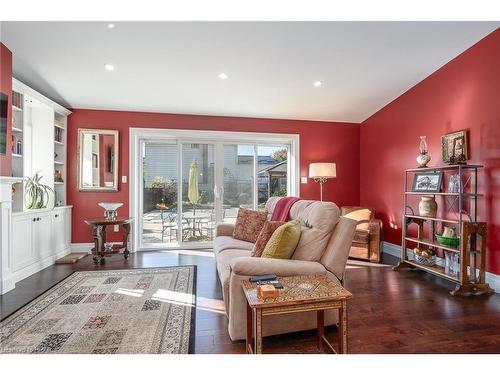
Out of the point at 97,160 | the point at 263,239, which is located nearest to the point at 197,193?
the point at 97,160

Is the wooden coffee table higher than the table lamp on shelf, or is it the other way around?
the table lamp on shelf

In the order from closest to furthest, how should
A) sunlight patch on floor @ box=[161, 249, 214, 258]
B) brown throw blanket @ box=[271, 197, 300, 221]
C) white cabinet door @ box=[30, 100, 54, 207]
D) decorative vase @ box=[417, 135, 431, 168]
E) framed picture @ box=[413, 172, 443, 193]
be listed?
brown throw blanket @ box=[271, 197, 300, 221] → framed picture @ box=[413, 172, 443, 193] → decorative vase @ box=[417, 135, 431, 168] → white cabinet door @ box=[30, 100, 54, 207] → sunlight patch on floor @ box=[161, 249, 214, 258]

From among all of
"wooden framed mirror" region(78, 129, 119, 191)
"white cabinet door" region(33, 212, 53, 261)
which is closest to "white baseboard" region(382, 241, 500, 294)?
"wooden framed mirror" region(78, 129, 119, 191)

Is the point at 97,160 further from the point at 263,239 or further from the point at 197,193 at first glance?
the point at 263,239

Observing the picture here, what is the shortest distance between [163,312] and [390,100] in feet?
14.8

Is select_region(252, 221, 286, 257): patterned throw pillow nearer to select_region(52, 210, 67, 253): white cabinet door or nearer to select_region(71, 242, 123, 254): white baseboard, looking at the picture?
select_region(52, 210, 67, 253): white cabinet door

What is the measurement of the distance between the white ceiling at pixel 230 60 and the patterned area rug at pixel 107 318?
2.58 meters

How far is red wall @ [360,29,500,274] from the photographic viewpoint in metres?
2.93

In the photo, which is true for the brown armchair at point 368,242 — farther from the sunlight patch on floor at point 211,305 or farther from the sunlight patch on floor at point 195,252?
the sunlight patch on floor at point 211,305

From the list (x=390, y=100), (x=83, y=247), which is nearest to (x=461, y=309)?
(x=390, y=100)

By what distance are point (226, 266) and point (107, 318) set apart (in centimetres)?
105

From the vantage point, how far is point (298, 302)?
1466mm

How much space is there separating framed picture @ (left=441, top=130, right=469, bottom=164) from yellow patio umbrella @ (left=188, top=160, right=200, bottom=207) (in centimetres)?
376
